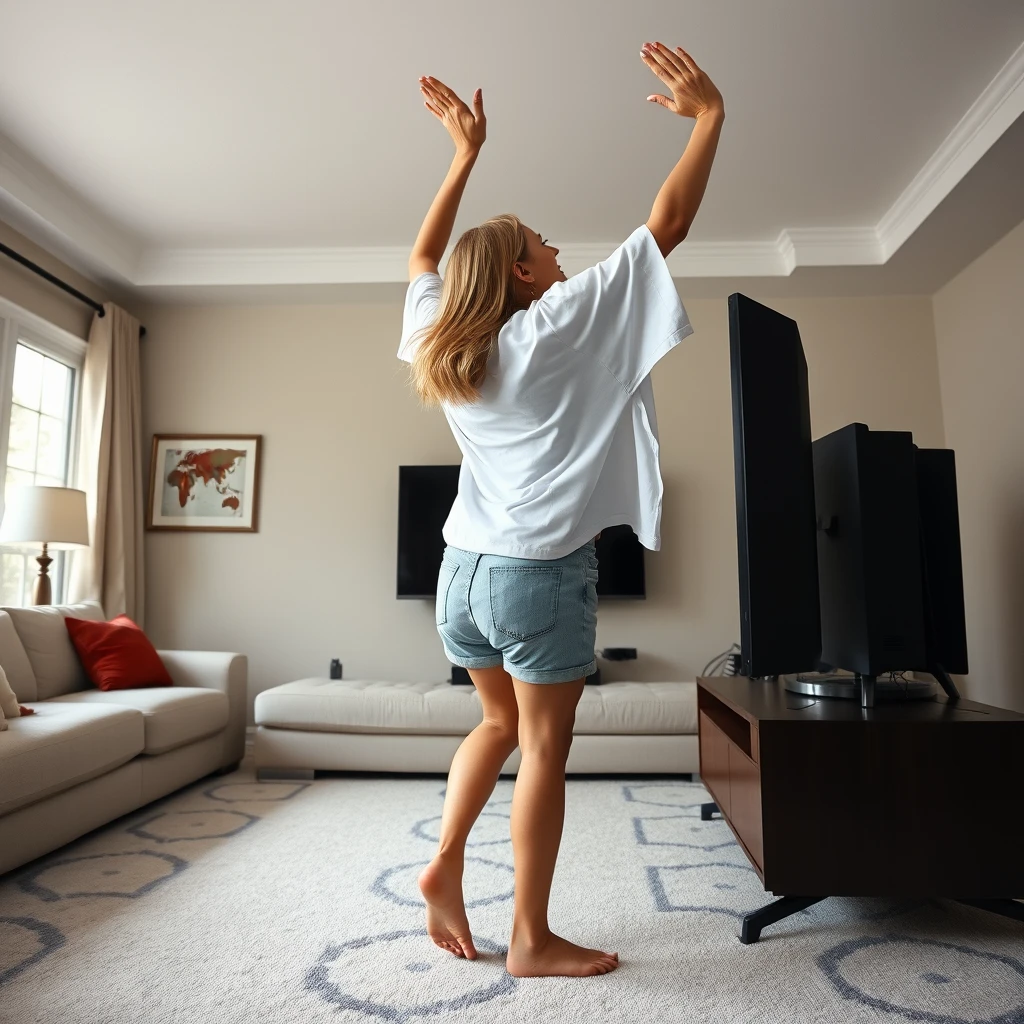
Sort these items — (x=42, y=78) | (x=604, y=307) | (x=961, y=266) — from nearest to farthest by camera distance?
(x=604, y=307) → (x=42, y=78) → (x=961, y=266)

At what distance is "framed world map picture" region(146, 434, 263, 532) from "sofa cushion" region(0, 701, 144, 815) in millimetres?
1868

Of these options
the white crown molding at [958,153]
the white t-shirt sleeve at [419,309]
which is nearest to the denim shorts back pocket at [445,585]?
the white t-shirt sleeve at [419,309]

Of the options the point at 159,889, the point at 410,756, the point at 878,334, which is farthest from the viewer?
the point at 878,334

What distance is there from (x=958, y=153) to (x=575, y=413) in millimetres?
2717

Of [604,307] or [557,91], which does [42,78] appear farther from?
[604,307]

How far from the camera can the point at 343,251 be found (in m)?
4.14

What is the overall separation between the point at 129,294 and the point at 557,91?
105 inches

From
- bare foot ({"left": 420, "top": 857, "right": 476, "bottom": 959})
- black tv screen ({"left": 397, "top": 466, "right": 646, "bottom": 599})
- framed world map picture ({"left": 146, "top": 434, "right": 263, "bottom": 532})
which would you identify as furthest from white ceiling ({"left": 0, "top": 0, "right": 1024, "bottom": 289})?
bare foot ({"left": 420, "top": 857, "right": 476, "bottom": 959})

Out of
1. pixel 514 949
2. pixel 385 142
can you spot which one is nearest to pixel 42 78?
pixel 385 142

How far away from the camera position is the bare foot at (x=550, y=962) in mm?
1353

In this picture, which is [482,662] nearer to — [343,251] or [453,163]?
[453,163]

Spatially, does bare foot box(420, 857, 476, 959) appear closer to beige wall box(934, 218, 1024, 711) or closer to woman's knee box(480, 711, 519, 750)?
woman's knee box(480, 711, 519, 750)

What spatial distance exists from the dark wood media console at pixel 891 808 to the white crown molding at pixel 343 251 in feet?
8.23

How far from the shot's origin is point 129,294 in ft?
14.3
